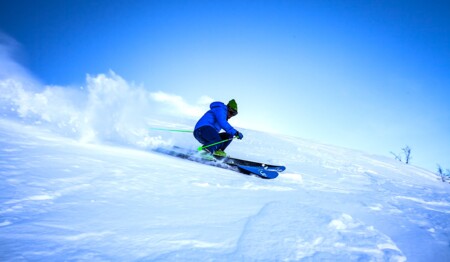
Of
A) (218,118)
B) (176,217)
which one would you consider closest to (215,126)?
(218,118)

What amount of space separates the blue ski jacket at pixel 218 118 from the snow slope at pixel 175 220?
2704mm

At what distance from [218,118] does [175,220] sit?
4.49 m

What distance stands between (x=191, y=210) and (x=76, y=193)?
125cm

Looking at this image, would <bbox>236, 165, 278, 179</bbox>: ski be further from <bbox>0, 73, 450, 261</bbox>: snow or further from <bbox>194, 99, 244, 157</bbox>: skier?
<bbox>194, 99, 244, 157</bbox>: skier

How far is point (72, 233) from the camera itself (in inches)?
67.4

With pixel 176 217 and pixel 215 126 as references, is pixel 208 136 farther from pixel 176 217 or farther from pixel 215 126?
pixel 176 217

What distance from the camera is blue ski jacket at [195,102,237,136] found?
648cm

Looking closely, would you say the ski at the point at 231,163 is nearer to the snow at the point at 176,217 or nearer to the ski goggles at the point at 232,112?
the snow at the point at 176,217

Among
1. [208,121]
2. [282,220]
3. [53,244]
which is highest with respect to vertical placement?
[208,121]

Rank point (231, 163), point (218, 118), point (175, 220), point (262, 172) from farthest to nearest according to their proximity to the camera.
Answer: point (218, 118) < point (231, 163) < point (262, 172) < point (175, 220)

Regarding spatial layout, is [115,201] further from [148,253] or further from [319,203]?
[319,203]

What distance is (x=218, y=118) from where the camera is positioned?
6508 mm

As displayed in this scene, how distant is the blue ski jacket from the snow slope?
2.70m

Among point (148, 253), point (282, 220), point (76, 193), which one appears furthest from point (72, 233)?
point (282, 220)
